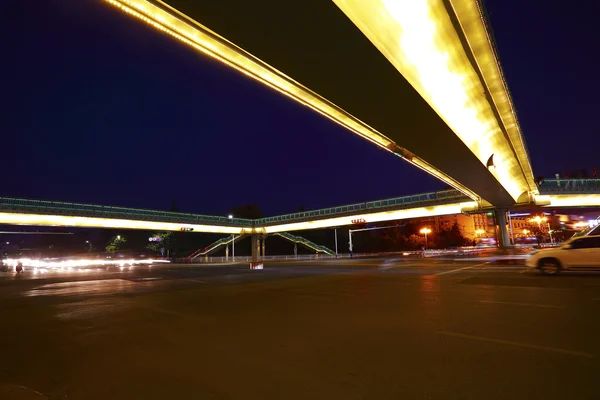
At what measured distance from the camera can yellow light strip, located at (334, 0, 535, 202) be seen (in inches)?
289

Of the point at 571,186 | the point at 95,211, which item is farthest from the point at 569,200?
the point at 95,211

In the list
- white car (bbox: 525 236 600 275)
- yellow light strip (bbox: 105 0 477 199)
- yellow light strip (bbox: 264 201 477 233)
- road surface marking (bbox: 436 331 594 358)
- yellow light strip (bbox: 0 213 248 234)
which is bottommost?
road surface marking (bbox: 436 331 594 358)

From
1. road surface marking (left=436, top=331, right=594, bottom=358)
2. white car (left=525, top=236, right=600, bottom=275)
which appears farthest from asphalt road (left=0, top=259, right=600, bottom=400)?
white car (left=525, top=236, right=600, bottom=275)

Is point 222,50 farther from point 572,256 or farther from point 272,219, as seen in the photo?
point 272,219

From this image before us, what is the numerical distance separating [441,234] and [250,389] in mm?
112630

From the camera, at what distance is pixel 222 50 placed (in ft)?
28.0

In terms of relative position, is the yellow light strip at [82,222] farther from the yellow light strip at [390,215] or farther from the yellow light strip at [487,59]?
the yellow light strip at [487,59]

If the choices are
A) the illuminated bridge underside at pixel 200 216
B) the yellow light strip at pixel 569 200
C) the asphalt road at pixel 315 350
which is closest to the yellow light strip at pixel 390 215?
the illuminated bridge underside at pixel 200 216

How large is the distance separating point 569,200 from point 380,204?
78.0ft

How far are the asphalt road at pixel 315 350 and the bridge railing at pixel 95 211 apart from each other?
3983 cm

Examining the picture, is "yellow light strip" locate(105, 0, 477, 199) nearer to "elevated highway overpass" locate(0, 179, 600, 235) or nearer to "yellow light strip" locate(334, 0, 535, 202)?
"yellow light strip" locate(334, 0, 535, 202)

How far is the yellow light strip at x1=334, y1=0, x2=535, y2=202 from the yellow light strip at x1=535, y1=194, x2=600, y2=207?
1211 inches

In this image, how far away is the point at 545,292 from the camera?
35.2 feet

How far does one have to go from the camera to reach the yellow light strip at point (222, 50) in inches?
278
